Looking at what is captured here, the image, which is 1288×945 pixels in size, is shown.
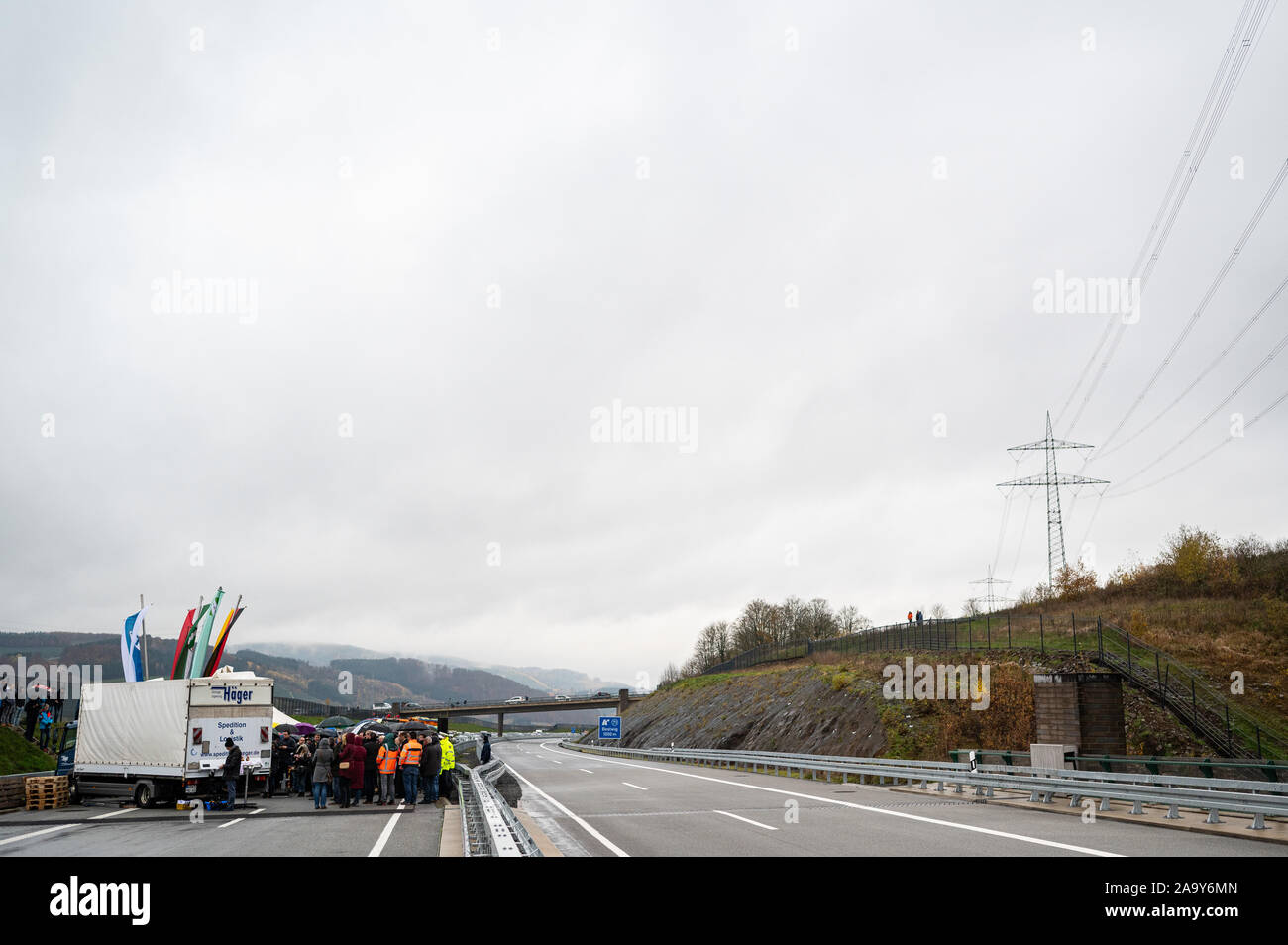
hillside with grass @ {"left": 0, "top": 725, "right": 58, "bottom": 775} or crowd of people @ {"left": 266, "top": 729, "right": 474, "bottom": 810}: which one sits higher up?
crowd of people @ {"left": 266, "top": 729, "right": 474, "bottom": 810}

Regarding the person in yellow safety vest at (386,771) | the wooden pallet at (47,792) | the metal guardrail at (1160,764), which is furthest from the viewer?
the wooden pallet at (47,792)

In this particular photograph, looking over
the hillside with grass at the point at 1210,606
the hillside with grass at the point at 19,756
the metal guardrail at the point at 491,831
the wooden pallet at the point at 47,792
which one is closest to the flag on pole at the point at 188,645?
the hillside with grass at the point at 19,756

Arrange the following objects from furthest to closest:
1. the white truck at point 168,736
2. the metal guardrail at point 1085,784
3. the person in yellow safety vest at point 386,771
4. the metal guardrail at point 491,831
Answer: the white truck at point 168,736, the person in yellow safety vest at point 386,771, the metal guardrail at point 1085,784, the metal guardrail at point 491,831

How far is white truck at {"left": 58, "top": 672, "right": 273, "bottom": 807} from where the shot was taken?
76.1 ft

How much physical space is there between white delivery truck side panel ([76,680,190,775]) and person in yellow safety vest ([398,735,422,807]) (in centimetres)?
576

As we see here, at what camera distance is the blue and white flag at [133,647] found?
109 feet

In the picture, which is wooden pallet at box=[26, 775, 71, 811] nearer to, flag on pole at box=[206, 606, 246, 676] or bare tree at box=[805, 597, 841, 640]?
flag on pole at box=[206, 606, 246, 676]

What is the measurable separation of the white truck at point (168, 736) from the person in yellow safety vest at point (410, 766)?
15.5 feet

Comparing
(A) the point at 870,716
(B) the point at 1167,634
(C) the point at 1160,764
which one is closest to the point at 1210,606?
(B) the point at 1167,634

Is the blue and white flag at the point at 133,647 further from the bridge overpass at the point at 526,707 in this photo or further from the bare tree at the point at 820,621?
the bridge overpass at the point at 526,707

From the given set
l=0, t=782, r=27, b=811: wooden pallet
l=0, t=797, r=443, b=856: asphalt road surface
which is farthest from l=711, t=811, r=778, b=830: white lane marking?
l=0, t=782, r=27, b=811: wooden pallet

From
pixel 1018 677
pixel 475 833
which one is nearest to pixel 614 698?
pixel 1018 677
